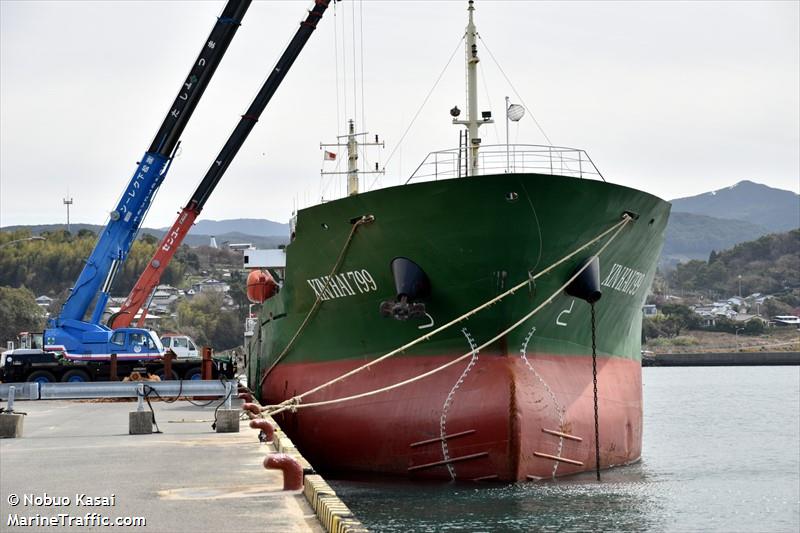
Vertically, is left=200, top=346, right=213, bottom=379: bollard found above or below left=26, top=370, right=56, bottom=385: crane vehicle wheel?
above

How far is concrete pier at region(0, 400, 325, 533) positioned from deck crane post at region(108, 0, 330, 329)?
12485 mm

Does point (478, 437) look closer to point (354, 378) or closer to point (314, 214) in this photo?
point (354, 378)

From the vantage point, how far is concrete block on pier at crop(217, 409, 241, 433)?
1631 centimetres

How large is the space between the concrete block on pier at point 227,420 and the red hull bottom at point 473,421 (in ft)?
5.97

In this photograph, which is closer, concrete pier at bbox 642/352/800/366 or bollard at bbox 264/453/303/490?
bollard at bbox 264/453/303/490

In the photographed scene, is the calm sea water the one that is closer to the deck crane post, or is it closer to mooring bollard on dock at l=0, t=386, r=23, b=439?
mooring bollard on dock at l=0, t=386, r=23, b=439

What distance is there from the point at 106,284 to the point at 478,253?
48.9ft

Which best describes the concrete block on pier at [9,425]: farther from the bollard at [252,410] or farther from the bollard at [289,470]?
the bollard at [289,470]

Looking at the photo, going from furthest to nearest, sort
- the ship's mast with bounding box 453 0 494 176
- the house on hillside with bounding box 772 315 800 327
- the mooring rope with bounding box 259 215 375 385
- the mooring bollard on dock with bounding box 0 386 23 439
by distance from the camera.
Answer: the house on hillside with bounding box 772 315 800 327 < the ship's mast with bounding box 453 0 494 176 < the mooring rope with bounding box 259 215 375 385 < the mooring bollard on dock with bounding box 0 386 23 439

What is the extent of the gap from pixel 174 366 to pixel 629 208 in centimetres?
1494

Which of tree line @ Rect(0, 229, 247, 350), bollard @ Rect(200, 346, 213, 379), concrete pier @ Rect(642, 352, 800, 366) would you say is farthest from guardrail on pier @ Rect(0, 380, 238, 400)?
concrete pier @ Rect(642, 352, 800, 366)

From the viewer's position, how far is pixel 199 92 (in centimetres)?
2659

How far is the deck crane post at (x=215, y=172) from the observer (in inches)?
1107

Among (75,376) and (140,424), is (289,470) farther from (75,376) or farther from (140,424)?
(75,376)
